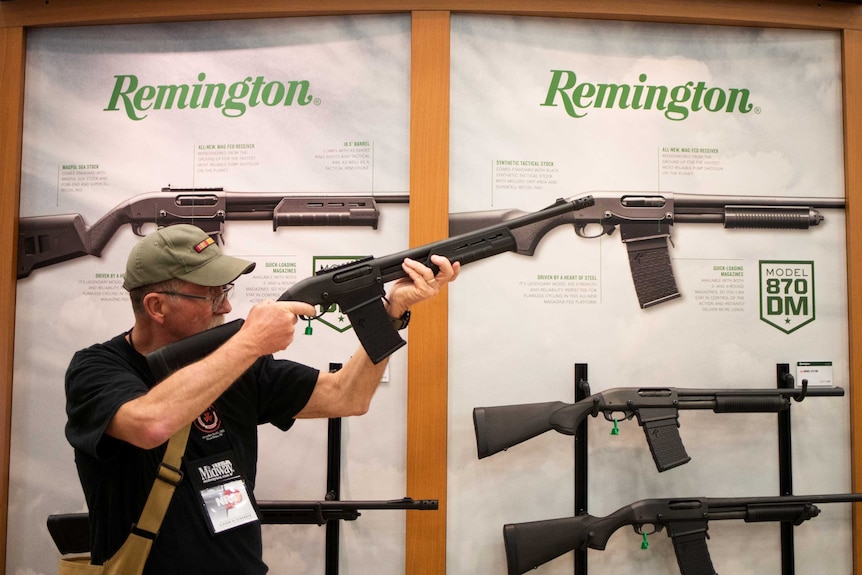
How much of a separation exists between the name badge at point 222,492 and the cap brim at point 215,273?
0.51 meters

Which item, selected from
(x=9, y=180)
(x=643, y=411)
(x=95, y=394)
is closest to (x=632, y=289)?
(x=643, y=411)

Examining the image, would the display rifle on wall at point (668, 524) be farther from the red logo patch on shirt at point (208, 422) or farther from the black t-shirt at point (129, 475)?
the red logo patch on shirt at point (208, 422)

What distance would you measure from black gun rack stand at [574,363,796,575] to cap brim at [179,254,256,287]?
1525mm

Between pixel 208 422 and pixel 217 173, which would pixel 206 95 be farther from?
pixel 208 422

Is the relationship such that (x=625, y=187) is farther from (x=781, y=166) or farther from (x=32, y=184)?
(x=32, y=184)

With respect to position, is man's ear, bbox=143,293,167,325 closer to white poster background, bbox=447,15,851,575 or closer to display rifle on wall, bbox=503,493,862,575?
white poster background, bbox=447,15,851,575

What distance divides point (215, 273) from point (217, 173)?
3.52ft

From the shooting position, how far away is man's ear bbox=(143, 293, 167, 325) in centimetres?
164

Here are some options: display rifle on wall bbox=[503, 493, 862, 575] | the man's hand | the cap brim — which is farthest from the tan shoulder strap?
display rifle on wall bbox=[503, 493, 862, 575]

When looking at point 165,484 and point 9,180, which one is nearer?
point 165,484

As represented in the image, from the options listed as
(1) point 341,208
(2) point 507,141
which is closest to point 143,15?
(1) point 341,208

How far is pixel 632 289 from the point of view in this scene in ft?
8.30

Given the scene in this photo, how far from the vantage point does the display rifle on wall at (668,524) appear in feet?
7.38

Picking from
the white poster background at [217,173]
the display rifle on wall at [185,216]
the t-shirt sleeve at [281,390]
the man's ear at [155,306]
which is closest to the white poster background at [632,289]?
the white poster background at [217,173]
